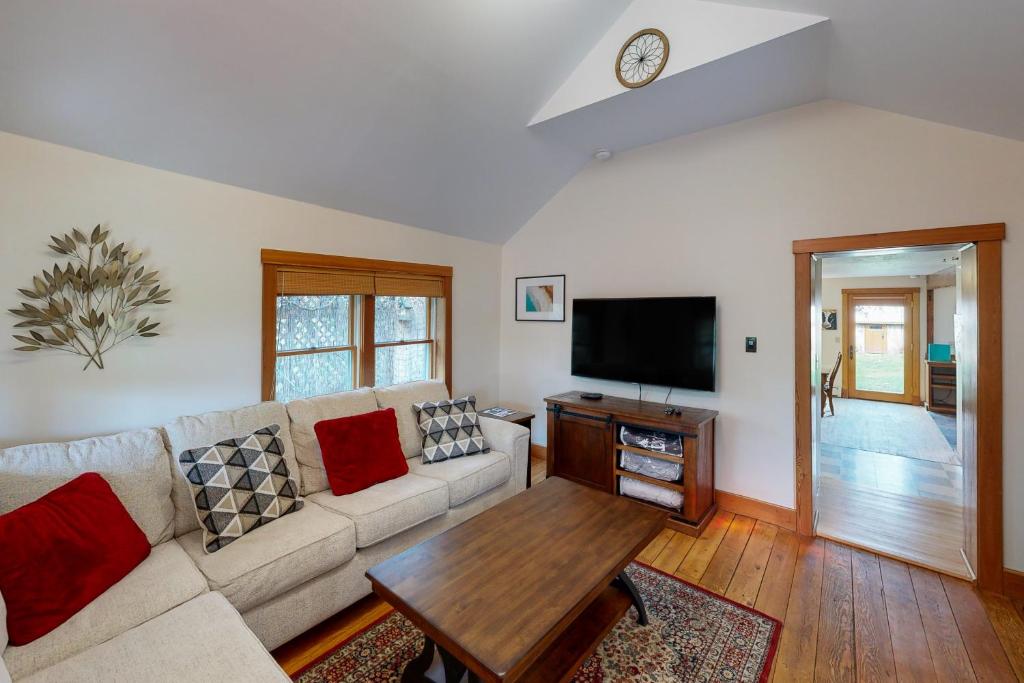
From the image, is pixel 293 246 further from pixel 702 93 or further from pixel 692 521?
pixel 692 521

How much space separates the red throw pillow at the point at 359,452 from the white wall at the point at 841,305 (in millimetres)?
7427

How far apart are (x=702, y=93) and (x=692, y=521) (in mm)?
2727

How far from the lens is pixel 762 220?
300cm

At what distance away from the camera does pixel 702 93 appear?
257cm

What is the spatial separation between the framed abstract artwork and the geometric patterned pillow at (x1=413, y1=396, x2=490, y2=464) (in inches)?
57.1

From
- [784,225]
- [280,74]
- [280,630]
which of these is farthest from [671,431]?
[280,74]

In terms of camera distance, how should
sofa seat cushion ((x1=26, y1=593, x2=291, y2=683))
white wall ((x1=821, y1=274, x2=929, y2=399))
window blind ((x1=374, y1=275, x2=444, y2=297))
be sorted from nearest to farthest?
sofa seat cushion ((x1=26, y1=593, x2=291, y2=683)) < window blind ((x1=374, y1=275, x2=444, y2=297)) < white wall ((x1=821, y1=274, x2=929, y2=399))

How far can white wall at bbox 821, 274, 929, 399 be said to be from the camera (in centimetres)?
705

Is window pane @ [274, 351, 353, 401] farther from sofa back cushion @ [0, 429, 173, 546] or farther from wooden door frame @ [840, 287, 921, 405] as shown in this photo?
wooden door frame @ [840, 287, 921, 405]

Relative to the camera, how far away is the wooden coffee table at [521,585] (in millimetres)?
1299

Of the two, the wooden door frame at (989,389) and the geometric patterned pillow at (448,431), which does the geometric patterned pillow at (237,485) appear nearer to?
the geometric patterned pillow at (448,431)

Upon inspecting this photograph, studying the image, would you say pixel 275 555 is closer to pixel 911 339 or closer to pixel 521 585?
pixel 521 585

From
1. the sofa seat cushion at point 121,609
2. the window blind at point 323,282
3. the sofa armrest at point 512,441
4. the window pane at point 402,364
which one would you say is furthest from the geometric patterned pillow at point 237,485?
the window pane at point 402,364

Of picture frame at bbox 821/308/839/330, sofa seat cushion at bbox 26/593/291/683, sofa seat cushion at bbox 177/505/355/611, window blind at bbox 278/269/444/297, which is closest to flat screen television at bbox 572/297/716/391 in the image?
window blind at bbox 278/269/444/297
